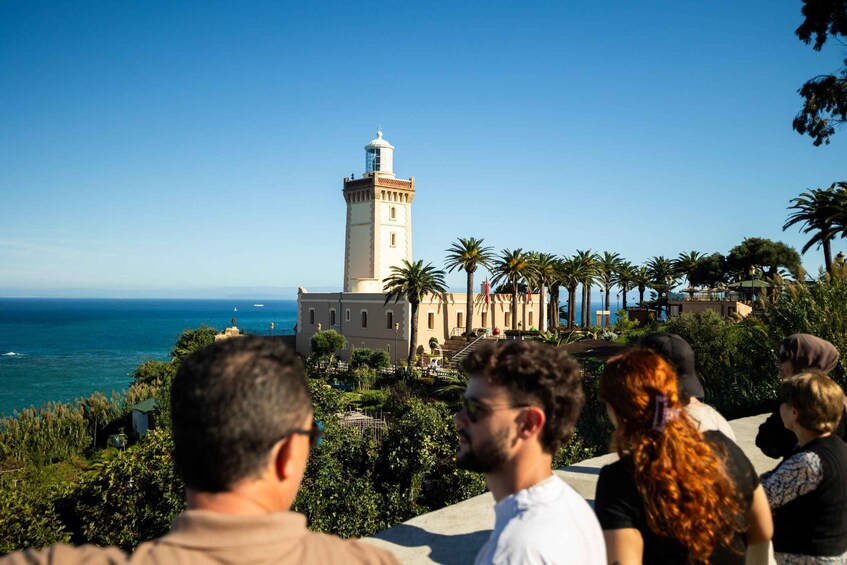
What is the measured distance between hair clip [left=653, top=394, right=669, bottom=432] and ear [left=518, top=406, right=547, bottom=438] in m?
0.66

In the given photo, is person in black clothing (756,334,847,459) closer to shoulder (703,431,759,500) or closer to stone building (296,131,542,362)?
shoulder (703,431,759,500)

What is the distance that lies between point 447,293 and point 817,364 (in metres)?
41.6

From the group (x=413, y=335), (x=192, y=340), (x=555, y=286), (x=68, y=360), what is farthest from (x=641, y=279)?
(x=68, y=360)

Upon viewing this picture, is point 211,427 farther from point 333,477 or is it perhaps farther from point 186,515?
point 333,477

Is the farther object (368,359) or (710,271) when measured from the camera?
(710,271)

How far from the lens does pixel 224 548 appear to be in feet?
4.19

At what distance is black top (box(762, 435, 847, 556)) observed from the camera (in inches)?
119

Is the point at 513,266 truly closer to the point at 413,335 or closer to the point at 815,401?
the point at 413,335

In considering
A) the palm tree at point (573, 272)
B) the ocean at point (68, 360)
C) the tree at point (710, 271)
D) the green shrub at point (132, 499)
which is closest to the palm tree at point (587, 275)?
the palm tree at point (573, 272)

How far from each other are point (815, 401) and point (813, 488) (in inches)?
16.3

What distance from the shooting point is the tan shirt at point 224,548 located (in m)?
1.24

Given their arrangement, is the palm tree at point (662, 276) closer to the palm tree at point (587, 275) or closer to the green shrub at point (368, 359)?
the palm tree at point (587, 275)

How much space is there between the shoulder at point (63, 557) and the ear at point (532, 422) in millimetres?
1110

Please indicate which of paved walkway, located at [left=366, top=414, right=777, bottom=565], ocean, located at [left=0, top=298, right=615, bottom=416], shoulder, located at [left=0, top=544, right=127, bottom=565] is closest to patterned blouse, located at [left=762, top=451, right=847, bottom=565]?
paved walkway, located at [left=366, top=414, right=777, bottom=565]
